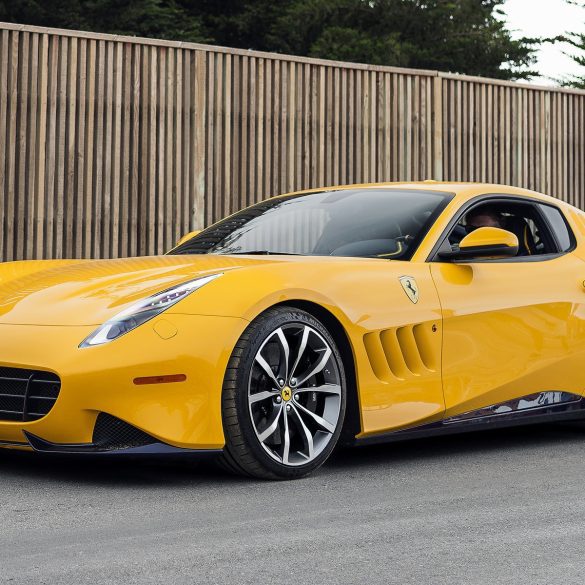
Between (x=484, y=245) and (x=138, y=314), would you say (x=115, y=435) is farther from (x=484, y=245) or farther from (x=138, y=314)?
(x=484, y=245)

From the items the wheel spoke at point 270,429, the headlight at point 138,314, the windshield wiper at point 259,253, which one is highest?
the windshield wiper at point 259,253

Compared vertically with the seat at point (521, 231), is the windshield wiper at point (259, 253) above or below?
Answer: below

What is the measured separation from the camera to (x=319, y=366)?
5.59 m

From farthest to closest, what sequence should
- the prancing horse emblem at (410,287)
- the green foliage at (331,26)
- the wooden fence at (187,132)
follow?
1. the green foliage at (331,26)
2. the wooden fence at (187,132)
3. the prancing horse emblem at (410,287)

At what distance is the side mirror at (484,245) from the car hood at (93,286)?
3.11 ft

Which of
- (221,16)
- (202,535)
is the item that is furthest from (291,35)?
(202,535)

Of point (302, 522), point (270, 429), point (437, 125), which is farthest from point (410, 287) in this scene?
point (437, 125)

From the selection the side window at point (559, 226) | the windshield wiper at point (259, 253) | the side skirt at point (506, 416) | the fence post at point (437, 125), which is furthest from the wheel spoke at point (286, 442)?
the fence post at point (437, 125)

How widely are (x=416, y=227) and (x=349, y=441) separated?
4.00 ft

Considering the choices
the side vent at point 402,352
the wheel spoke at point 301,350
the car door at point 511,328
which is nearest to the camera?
the wheel spoke at point 301,350

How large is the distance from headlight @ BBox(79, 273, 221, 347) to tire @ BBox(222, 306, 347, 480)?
32 cm

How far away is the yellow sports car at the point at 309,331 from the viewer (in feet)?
17.0

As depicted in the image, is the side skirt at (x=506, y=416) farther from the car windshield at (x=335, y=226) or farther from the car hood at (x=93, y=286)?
the car hood at (x=93, y=286)

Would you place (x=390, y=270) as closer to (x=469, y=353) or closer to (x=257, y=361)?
(x=469, y=353)
